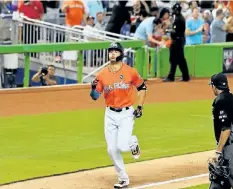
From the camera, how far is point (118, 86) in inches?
444

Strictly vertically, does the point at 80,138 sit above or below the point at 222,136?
below

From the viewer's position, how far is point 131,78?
448 inches

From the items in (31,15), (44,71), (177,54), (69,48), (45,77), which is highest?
(31,15)

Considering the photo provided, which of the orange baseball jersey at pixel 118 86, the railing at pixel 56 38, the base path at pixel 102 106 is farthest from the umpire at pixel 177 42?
the orange baseball jersey at pixel 118 86

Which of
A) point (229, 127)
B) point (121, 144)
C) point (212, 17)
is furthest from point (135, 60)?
point (229, 127)

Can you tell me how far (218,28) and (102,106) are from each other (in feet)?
24.2

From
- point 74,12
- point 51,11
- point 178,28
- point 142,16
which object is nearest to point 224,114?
point 178,28

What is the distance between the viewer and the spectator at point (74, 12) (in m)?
23.0

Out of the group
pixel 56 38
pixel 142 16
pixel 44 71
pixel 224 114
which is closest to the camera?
pixel 224 114

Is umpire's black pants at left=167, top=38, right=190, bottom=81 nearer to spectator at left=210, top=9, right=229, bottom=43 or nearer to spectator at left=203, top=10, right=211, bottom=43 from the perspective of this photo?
spectator at left=210, top=9, right=229, bottom=43

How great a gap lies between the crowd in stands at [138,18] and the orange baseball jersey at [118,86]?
11428mm

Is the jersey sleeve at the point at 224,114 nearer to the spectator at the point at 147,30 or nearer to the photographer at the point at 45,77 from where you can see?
the photographer at the point at 45,77

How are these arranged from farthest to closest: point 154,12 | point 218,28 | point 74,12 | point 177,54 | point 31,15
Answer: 1. point 218,28
2. point 154,12
3. point 74,12
4. point 31,15
5. point 177,54

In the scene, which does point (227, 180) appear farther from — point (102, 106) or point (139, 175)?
point (102, 106)
